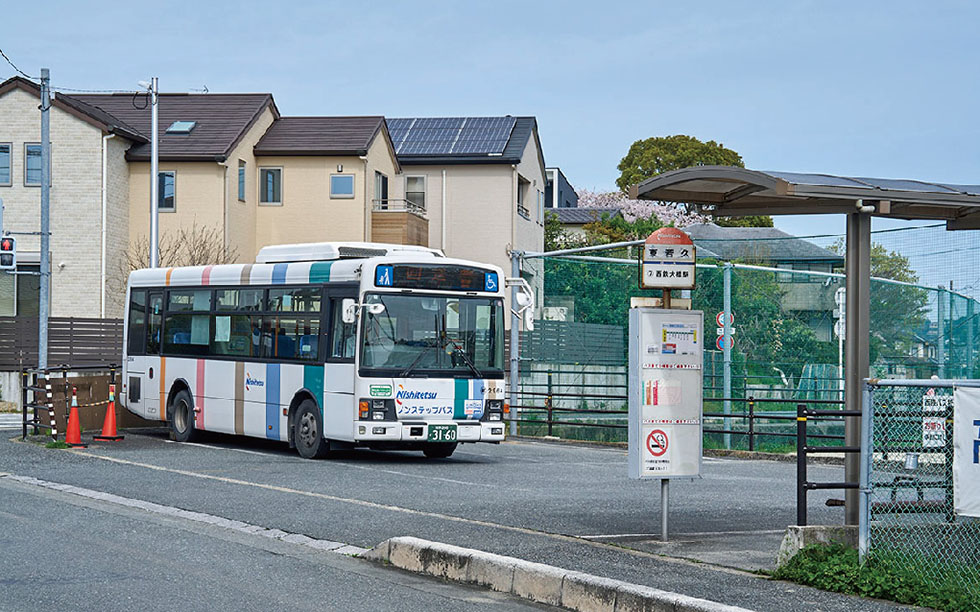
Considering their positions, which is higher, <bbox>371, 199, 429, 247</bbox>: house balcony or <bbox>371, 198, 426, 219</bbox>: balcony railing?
<bbox>371, 198, 426, 219</bbox>: balcony railing

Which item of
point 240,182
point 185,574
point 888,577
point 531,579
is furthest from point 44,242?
point 888,577

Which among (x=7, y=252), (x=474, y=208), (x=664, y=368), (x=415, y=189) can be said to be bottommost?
(x=664, y=368)

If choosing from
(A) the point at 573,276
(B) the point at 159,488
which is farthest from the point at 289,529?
(A) the point at 573,276

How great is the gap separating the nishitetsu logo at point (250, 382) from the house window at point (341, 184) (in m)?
20.9

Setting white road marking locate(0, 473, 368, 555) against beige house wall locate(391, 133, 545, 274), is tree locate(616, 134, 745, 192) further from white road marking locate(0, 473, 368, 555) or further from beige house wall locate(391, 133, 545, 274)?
Result: white road marking locate(0, 473, 368, 555)

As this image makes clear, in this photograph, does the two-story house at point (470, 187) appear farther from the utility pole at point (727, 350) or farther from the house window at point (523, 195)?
the utility pole at point (727, 350)

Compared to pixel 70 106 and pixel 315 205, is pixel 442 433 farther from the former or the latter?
pixel 315 205

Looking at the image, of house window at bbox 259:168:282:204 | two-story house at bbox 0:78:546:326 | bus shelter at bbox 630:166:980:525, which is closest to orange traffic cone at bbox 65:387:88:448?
bus shelter at bbox 630:166:980:525

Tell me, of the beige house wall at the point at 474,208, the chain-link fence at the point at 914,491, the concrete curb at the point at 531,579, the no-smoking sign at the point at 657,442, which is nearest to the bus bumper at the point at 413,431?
the concrete curb at the point at 531,579

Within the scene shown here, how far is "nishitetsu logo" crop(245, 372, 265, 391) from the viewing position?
68.2 ft

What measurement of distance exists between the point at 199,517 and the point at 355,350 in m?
6.03

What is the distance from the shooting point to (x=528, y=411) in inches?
1041

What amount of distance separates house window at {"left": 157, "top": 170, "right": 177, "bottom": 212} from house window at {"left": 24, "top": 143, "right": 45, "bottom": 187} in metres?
3.65

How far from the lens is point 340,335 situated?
1908cm
